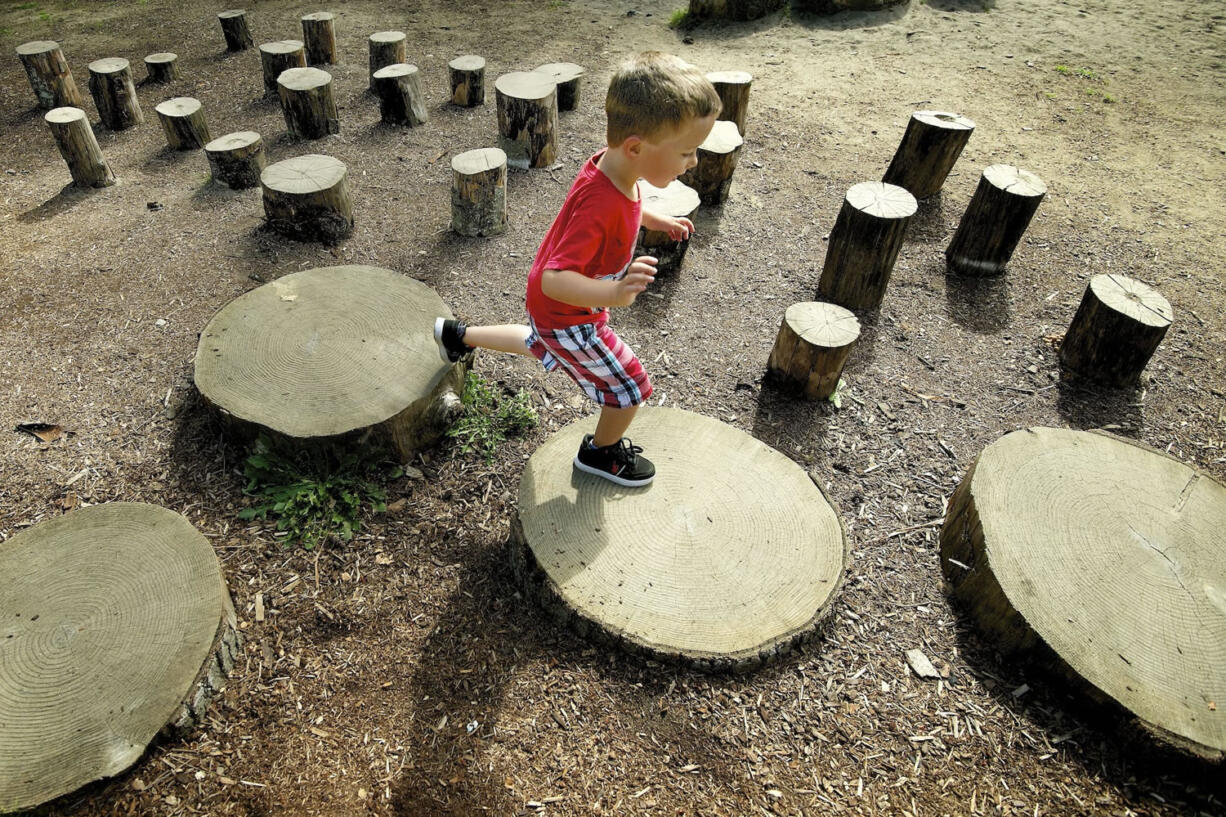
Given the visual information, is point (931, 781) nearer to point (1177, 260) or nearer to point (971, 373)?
point (971, 373)

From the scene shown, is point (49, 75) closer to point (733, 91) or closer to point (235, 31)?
point (235, 31)

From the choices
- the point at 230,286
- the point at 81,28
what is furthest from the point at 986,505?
the point at 81,28

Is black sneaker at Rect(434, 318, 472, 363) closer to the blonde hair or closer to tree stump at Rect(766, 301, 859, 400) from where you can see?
the blonde hair

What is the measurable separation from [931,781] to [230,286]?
4346 mm

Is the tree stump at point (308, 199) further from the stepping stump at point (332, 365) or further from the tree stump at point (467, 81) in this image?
the tree stump at point (467, 81)

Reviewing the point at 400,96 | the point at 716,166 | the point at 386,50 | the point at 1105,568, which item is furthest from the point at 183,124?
the point at 1105,568

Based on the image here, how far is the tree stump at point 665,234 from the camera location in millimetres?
4223

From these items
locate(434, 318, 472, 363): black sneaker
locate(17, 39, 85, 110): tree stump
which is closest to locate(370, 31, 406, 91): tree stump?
locate(17, 39, 85, 110): tree stump

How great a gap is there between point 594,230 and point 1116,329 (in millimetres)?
3127

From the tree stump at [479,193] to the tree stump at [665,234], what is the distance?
1.00m

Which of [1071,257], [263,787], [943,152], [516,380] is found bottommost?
[263,787]

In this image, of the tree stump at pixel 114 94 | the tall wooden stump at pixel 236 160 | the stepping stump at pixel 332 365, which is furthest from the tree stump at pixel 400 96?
the stepping stump at pixel 332 365

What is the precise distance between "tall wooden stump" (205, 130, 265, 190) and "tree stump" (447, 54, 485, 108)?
2022 mm

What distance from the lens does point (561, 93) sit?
6199 mm
